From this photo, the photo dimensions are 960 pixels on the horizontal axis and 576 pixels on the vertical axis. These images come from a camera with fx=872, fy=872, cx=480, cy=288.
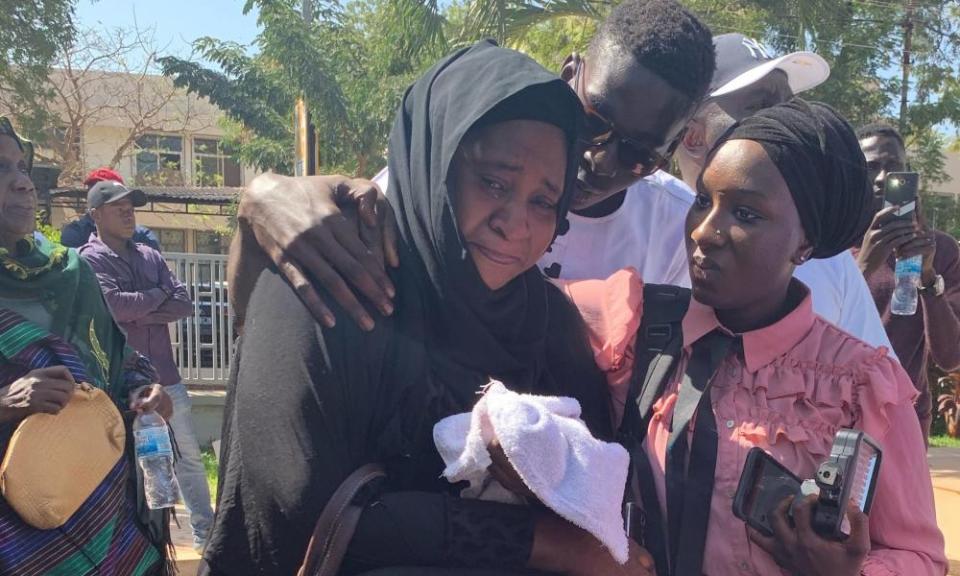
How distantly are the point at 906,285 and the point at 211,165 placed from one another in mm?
25579

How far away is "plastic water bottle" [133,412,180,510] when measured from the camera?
3.29 m

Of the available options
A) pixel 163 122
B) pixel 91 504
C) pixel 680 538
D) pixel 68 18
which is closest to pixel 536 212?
pixel 680 538

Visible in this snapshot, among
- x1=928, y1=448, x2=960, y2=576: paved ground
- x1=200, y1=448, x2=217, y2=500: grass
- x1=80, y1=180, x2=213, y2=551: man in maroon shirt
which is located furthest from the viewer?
x1=200, y1=448, x2=217, y2=500: grass

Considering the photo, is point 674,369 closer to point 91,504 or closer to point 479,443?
point 479,443

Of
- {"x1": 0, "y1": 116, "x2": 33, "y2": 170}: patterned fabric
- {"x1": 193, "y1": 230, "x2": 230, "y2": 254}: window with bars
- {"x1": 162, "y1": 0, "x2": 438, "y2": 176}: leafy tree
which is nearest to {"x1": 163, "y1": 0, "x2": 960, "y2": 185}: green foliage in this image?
{"x1": 162, "y1": 0, "x2": 438, "y2": 176}: leafy tree

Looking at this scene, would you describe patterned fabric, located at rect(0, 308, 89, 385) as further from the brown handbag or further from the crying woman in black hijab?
the brown handbag

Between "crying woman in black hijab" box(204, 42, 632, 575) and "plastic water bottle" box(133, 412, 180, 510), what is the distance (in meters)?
1.83

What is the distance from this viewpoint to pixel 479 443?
1.43 metres

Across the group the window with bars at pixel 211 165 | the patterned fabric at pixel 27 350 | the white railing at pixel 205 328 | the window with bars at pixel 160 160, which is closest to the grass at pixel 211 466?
the white railing at pixel 205 328

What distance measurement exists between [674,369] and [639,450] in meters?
0.20

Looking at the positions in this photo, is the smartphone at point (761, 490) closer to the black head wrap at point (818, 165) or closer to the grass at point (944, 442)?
the black head wrap at point (818, 165)

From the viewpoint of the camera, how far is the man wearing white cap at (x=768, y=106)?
220 centimetres

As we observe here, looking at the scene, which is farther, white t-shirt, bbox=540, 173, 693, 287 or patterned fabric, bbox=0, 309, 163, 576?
patterned fabric, bbox=0, 309, 163, 576

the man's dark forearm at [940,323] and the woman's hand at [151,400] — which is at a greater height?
the man's dark forearm at [940,323]
